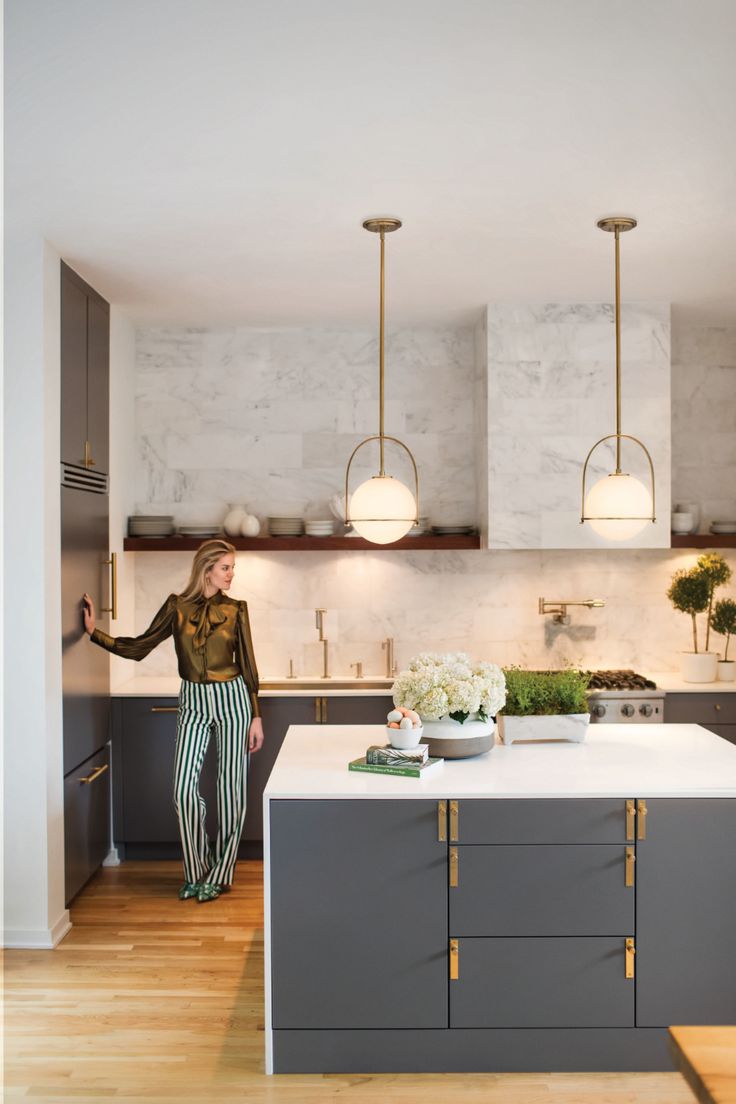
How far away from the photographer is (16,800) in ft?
12.9

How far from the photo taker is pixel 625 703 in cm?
499

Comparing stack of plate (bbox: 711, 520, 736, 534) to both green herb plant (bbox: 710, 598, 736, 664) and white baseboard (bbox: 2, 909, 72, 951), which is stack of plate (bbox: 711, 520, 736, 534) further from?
white baseboard (bbox: 2, 909, 72, 951)

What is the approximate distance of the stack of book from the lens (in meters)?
3.18

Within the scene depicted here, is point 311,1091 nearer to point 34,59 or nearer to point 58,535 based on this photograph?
point 58,535

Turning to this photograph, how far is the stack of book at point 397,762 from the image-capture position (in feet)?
10.4

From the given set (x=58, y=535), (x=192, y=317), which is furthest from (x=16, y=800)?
(x=192, y=317)

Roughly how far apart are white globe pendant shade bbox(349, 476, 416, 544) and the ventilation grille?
144 cm

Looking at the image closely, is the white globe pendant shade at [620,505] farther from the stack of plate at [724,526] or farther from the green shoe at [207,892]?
the green shoe at [207,892]

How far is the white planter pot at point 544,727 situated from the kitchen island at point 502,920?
540 millimetres

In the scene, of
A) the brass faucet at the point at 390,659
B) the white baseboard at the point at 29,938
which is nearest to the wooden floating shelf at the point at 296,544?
the brass faucet at the point at 390,659

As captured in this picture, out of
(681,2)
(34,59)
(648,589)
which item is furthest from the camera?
(648,589)

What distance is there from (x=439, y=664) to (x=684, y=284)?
251cm

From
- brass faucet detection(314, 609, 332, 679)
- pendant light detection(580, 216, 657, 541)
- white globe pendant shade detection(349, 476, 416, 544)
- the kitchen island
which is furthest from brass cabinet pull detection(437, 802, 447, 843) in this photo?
brass faucet detection(314, 609, 332, 679)

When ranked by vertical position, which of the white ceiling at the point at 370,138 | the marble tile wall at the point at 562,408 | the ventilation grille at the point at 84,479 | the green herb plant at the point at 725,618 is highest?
the white ceiling at the point at 370,138
